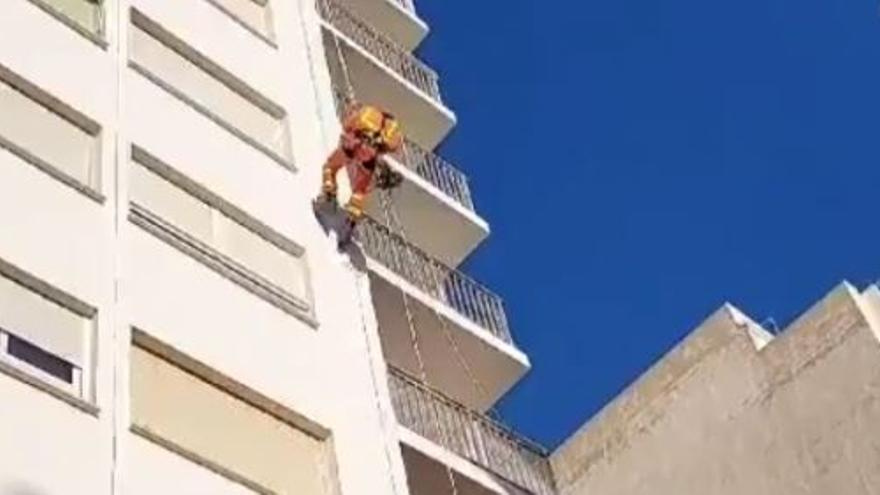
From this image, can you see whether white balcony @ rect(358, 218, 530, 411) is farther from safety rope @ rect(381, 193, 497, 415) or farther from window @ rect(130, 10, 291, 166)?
window @ rect(130, 10, 291, 166)

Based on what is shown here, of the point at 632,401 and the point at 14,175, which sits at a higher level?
the point at 632,401

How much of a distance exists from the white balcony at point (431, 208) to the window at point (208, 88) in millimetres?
1913

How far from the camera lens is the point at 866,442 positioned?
57.3ft

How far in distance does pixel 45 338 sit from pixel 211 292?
7.65 ft

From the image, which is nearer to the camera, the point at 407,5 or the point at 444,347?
the point at 444,347

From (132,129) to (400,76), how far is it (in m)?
8.16

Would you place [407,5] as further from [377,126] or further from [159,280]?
[159,280]

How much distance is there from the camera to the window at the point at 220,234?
15.2 m

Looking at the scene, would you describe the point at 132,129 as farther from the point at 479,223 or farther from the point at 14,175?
the point at 479,223

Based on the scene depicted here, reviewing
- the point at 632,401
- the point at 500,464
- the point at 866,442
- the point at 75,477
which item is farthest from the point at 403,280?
the point at 75,477

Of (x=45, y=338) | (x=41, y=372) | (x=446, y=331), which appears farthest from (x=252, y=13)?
(x=41, y=372)

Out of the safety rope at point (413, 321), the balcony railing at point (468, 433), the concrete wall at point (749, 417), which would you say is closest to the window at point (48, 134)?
the balcony railing at point (468, 433)

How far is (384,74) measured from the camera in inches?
896

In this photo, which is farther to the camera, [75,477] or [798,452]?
[798,452]
